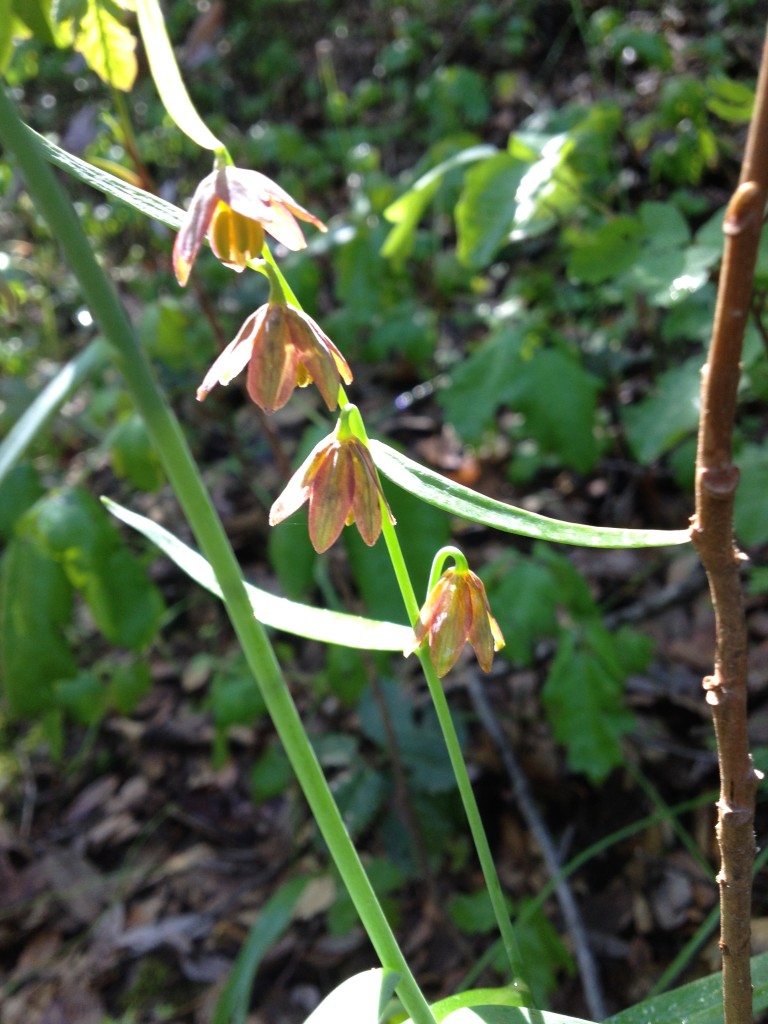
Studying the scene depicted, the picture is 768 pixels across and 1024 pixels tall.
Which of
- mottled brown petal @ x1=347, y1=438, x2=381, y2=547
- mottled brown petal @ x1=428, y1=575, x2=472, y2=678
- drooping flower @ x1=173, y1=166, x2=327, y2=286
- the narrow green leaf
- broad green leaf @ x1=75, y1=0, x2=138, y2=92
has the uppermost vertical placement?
broad green leaf @ x1=75, y1=0, x2=138, y2=92

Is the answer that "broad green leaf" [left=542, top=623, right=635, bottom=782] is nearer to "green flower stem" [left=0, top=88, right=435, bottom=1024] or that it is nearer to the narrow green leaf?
"green flower stem" [left=0, top=88, right=435, bottom=1024]

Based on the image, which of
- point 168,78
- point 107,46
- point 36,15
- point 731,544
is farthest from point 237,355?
point 36,15

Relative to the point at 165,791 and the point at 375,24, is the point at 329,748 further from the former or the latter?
the point at 375,24

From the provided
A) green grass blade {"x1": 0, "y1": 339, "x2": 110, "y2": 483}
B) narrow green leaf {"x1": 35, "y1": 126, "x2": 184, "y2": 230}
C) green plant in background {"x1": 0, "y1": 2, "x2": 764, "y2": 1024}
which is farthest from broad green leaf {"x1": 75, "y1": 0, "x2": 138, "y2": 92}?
narrow green leaf {"x1": 35, "y1": 126, "x2": 184, "y2": 230}

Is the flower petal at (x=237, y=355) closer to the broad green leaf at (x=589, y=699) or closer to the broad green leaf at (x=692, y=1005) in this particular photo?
the broad green leaf at (x=692, y=1005)

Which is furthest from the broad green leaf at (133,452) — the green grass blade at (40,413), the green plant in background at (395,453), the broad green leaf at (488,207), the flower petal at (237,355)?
the flower petal at (237,355)

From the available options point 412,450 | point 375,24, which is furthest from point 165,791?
point 375,24

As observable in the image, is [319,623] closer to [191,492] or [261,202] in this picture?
[191,492]
